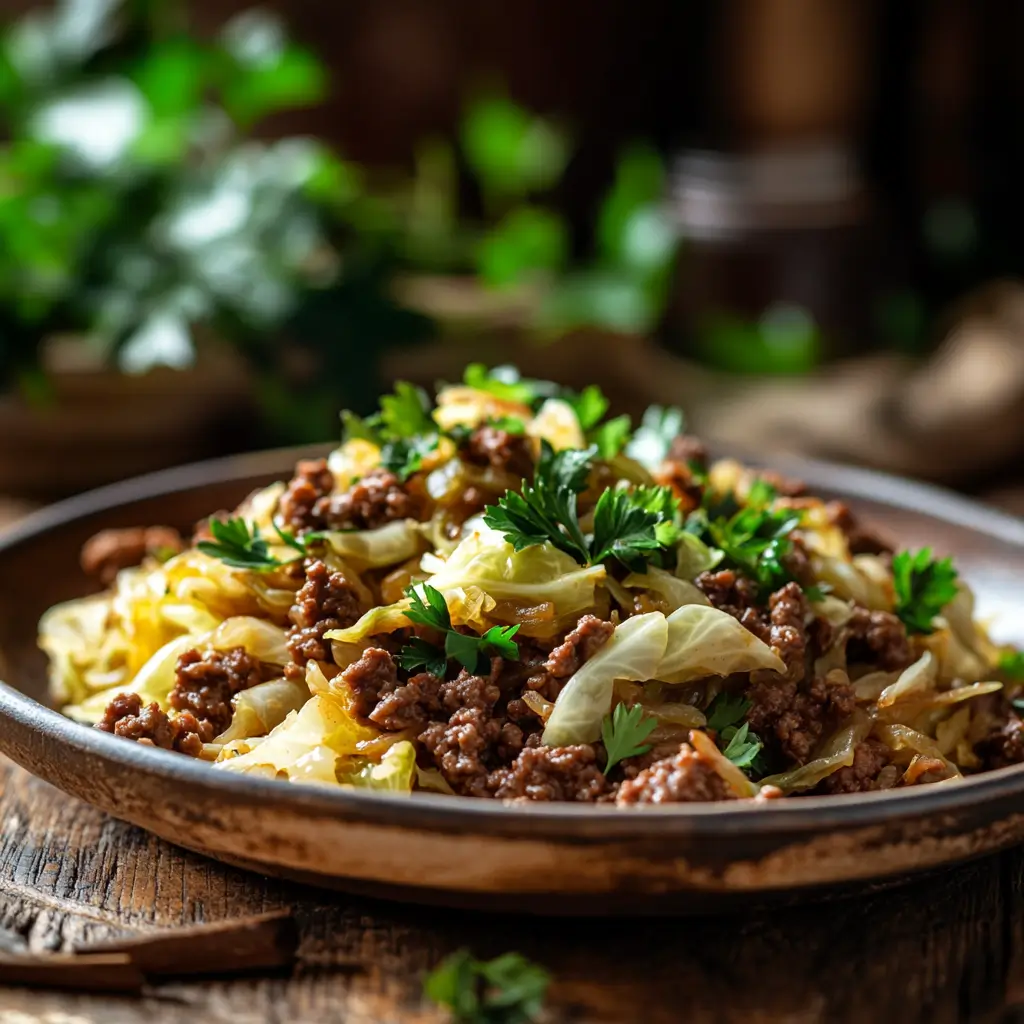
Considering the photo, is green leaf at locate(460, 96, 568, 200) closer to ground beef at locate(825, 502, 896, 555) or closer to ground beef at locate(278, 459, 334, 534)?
ground beef at locate(825, 502, 896, 555)

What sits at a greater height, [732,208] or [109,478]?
[732,208]

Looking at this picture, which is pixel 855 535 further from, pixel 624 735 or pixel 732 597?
pixel 624 735

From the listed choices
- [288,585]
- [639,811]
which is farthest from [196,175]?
[639,811]

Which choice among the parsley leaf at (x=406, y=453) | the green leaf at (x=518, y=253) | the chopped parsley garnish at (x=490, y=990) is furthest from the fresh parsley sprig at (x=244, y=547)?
the green leaf at (x=518, y=253)

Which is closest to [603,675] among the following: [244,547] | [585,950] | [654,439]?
[585,950]

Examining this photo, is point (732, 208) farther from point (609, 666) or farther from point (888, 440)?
point (609, 666)

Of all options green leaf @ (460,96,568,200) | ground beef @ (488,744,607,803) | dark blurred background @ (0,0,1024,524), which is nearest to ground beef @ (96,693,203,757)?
ground beef @ (488,744,607,803)
